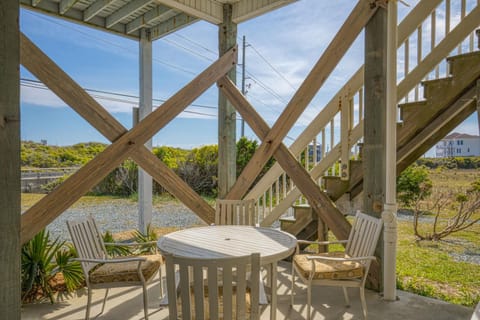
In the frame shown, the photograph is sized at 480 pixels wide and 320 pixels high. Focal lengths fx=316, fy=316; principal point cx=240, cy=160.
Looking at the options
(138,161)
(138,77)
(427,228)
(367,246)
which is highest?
(138,77)

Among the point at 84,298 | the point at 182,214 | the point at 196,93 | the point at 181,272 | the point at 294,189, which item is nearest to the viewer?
the point at 181,272

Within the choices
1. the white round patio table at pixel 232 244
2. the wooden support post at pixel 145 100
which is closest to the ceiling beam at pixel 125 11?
the wooden support post at pixel 145 100

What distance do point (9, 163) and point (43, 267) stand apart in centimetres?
216

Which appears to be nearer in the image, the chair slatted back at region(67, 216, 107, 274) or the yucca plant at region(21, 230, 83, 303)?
the chair slatted back at region(67, 216, 107, 274)

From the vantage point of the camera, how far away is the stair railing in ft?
9.67

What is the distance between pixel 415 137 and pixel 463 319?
176cm

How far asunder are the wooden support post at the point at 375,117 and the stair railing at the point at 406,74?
0.37m

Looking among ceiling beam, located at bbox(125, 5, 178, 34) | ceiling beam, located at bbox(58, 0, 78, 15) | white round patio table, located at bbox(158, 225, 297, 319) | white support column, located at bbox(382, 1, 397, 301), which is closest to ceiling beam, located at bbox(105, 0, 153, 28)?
ceiling beam, located at bbox(125, 5, 178, 34)

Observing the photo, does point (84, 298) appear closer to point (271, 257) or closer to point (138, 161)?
point (138, 161)

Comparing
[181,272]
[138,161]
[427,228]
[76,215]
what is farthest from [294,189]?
[76,215]

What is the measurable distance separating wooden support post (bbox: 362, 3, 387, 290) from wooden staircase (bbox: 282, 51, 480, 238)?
1.42ft

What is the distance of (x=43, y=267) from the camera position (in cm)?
298

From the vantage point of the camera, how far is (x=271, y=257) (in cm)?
206

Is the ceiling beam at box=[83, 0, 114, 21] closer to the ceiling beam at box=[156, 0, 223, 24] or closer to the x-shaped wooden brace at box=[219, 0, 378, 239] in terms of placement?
the ceiling beam at box=[156, 0, 223, 24]
